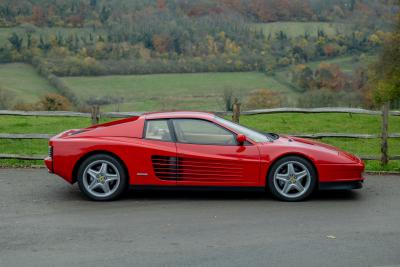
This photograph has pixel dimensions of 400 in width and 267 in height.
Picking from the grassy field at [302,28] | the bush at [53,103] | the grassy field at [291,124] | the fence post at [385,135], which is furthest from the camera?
the grassy field at [302,28]

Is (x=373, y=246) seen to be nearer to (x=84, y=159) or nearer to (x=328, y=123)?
(x=84, y=159)

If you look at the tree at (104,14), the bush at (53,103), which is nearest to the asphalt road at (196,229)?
the bush at (53,103)

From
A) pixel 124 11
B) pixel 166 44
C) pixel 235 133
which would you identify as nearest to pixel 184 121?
pixel 235 133

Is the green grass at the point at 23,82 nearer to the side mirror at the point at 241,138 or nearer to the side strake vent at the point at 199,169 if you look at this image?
the side strake vent at the point at 199,169

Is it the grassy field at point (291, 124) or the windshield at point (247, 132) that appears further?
the grassy field at point (291, 124)

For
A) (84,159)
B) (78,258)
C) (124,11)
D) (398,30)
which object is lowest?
(78,258)

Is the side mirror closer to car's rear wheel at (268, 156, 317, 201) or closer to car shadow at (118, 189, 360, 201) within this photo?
car's rear wheel at (268, 156, 317, 201)

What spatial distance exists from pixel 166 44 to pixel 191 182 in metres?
54.7

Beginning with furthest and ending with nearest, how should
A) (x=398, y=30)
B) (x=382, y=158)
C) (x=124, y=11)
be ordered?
(x=124, y=11), (x=398, y=30), (x=382, y=158)

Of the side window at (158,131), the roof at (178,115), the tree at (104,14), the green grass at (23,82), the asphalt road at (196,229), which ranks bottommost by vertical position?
the asphalt road at (196,229)

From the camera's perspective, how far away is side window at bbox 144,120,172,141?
958 centimetres

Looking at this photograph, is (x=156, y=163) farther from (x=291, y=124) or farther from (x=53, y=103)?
(x=53, y=103)

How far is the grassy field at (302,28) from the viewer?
65812mm

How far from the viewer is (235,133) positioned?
953cm
